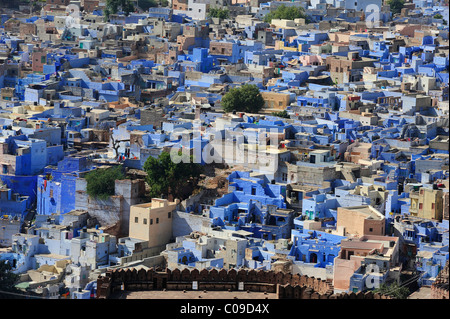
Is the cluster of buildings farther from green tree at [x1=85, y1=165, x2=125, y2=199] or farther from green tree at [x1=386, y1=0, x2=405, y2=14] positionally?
green tree at [x1=386, y1=0, x2=405, y2=14]

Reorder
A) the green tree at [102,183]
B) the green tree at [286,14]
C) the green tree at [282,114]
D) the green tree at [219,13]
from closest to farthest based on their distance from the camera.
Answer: the green tree at [102,183]
the green tree at [282,114]
the green tree at [286,14]
the green tree at [219,13]

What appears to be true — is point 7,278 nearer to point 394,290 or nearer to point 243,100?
point 394,290

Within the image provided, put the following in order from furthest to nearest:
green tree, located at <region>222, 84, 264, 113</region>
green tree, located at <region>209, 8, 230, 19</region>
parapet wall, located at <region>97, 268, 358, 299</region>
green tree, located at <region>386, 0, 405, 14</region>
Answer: green tree, located at <region>386, 0, 405, 14</region> < green tree, located at <region>209, 8, 230, 19</region> < green tree, located at <region>222, 84, 264, 113</region> < parapet wall, located at <region>97, 268, 358, 299</region>

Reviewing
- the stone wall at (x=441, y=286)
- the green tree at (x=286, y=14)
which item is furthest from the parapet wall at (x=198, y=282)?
the green tree at (x=286, y=14)

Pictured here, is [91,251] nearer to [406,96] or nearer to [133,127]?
Answer: [133,127]

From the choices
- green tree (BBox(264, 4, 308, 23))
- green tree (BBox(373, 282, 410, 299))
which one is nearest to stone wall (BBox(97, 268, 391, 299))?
green tree (BBox(373, 282, 410, 299))

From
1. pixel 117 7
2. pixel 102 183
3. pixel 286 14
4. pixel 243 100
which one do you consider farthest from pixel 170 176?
pixel 117 7

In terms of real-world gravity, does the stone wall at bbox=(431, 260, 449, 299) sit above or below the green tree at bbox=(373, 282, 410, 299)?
above

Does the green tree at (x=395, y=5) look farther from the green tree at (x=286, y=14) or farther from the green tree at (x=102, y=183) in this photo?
the green tree at (x=102, y=183)
